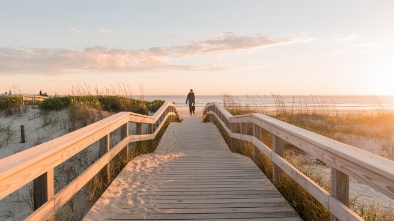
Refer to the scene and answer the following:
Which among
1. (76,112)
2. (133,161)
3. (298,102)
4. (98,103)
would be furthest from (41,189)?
(298,102)

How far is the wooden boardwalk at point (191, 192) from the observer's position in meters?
4.17

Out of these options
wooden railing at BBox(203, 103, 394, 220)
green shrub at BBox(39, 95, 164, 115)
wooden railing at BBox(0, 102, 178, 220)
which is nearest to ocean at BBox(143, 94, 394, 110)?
green shrub at BBox(39, 95, 164, 115)

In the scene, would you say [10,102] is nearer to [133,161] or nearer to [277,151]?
[133,161]

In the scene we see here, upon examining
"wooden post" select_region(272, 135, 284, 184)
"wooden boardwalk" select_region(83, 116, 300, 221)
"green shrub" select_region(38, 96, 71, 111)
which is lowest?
"wooden boardwalk" select_region(83, 116, 300, 221)

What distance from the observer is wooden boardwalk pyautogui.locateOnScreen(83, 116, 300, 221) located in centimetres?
417

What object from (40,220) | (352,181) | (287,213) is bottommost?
(352,181)

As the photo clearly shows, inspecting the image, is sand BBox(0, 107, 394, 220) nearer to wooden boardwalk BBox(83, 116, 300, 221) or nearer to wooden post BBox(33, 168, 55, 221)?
wooden boardwalk BBox(83, 116, 300, 221)

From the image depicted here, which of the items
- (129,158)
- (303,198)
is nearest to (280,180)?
(303,198)

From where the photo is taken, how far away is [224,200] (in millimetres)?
4656

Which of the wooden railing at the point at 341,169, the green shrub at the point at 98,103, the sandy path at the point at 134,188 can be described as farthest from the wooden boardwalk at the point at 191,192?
the green shrub at the point at 98,103

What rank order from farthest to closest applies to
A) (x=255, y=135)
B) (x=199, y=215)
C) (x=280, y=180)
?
(x=255, y=135) → (x=280, y=180) → (x=199, y=215)

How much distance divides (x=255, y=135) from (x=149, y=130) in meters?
3.81

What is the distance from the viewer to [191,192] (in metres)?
4.99

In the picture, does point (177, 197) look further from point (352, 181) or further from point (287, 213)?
point (352, 181)
